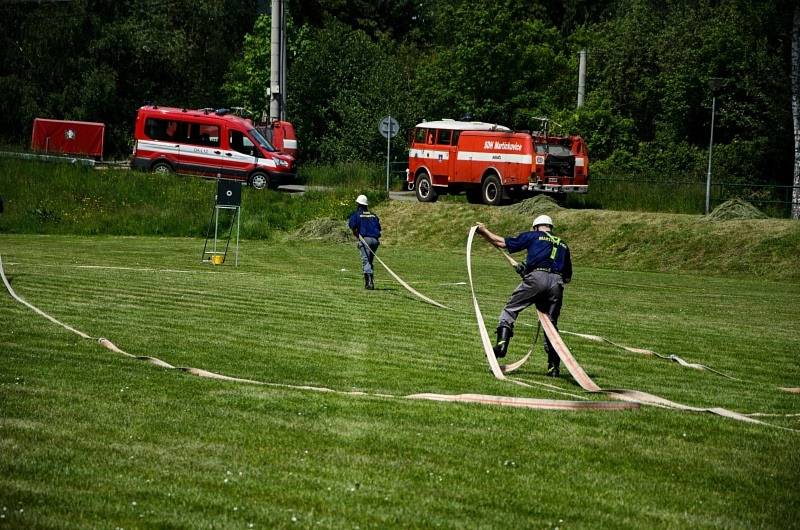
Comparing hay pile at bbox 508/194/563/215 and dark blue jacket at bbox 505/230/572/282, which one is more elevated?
hay pile at bbox 508/194/563/215

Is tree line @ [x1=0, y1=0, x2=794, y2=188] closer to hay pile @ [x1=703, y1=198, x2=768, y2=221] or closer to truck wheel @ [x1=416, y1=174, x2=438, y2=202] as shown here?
truck wheel @ [x1=416, y1=174, x2=438, y2=202]

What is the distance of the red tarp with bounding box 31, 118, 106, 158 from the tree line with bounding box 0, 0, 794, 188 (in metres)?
8.73

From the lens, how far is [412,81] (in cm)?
6531

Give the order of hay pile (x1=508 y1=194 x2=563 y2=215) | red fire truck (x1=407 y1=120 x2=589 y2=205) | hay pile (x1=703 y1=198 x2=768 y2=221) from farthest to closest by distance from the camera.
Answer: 1. red fire truck (x1=407 y1=120 x2=589 y2=205)
2. hay pile (x1=508 y1=194 x2=563 y2=215)
3. hay pile (x1=703 y1=198 x2=768 y2=221)

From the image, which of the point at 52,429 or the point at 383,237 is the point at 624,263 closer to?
the point at 383,237

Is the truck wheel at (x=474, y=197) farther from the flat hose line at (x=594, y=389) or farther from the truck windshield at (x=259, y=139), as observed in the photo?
the flat hose line at (x=594, y=389)

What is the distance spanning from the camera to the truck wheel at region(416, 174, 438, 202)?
44719mm

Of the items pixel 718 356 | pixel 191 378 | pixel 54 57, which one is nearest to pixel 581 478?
pixel 191 378

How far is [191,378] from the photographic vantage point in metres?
12.5

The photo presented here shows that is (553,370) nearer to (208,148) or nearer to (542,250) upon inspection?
(542,250)

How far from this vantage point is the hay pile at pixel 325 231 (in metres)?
39.3

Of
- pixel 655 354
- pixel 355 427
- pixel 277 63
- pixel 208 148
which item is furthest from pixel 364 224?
pixel 277 63

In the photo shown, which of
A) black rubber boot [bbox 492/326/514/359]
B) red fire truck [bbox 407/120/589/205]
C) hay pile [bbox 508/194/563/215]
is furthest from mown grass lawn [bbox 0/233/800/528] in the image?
red fire truck [bbox 407/120/589/205]

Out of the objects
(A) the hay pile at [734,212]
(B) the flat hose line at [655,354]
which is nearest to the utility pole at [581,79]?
(A) the hay pile at [734,212]
